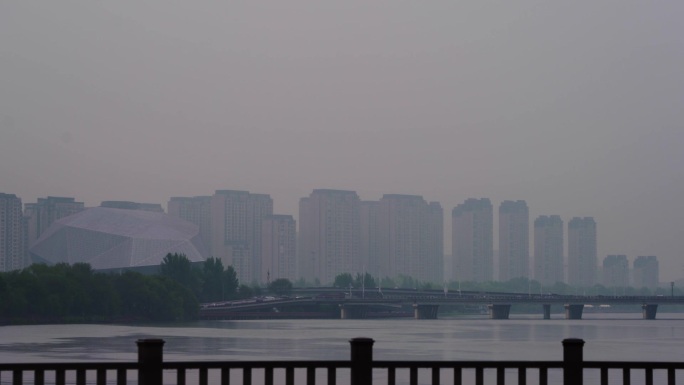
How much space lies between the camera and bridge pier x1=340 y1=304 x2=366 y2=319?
182375 millimetres

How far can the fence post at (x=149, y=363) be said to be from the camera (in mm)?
13727

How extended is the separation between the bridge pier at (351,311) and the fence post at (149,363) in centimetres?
16754

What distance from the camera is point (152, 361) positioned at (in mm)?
13781

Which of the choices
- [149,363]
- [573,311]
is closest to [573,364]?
[149,363]

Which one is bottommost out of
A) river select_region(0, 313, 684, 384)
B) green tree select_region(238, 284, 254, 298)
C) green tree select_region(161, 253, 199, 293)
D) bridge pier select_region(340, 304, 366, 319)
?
bridge pier select_region(340, 304, 366, 319)

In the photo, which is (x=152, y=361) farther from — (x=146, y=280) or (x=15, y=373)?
(x=146, y=280)

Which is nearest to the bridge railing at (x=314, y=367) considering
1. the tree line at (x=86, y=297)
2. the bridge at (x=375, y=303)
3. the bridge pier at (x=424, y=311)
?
the tree line at (x=86, y=297)

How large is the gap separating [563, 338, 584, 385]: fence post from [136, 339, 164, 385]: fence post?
4.87 metres

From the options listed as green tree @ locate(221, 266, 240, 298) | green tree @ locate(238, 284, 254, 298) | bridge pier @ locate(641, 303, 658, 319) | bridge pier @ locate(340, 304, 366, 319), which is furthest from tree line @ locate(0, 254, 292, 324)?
bridge pier @ locate(641, 303, 658, 319)

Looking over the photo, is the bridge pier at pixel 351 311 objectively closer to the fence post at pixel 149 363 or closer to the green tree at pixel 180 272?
the green tree at pixel 180 272

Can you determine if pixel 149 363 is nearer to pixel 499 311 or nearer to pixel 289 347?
pixel 289 347

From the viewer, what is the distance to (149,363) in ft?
45.2

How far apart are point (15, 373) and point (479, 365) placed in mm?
5558

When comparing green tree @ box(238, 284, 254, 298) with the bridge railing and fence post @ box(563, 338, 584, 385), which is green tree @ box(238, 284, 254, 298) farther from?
fence post @ box(563, 338, 584, 385)
